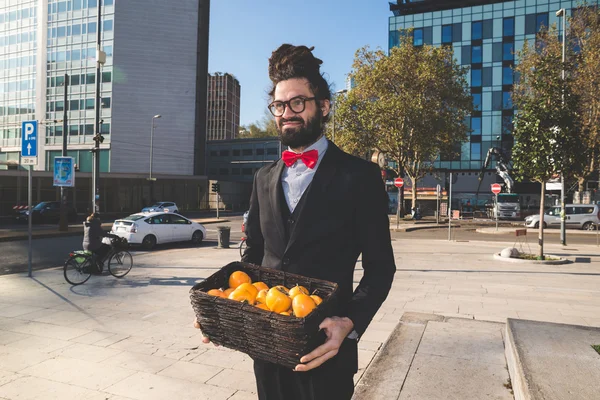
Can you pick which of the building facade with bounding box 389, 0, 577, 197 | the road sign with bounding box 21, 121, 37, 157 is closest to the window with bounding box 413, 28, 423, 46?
the building facade with bounding box 389, 0, 577, 197

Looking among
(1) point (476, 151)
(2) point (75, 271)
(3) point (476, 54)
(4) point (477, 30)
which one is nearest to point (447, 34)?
(4) point (477, 30)

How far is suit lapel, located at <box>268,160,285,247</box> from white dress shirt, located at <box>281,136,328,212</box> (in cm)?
3

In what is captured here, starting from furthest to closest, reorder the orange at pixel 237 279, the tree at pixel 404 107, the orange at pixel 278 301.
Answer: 1. the tree at pixel 404 107
2. the orange at pixel 237 279
3. the orange at pixel 278 301

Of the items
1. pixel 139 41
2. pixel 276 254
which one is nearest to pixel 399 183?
pixel 276 254

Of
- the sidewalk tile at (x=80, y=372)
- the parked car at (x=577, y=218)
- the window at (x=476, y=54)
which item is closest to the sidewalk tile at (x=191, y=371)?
the sidewalk tile at (x=80, y=372)

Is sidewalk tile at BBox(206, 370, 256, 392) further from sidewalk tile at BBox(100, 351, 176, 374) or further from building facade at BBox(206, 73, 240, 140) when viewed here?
building facade at BBox(206, 73, 240, 140)

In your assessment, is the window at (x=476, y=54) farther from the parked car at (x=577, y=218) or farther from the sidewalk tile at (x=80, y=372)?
the sidewalk tile at (x=80, y=372)

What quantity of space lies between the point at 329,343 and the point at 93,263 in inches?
349

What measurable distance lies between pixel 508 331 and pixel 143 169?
50.3 metres

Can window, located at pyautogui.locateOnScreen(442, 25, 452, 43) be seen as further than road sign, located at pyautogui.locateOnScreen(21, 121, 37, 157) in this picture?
Yes

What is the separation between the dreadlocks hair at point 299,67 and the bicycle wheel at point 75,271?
8359 millimetres

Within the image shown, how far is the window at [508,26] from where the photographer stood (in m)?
46.7

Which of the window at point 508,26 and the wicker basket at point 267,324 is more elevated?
the window at point 508,26

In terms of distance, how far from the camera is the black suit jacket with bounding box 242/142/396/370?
185 centimetres
